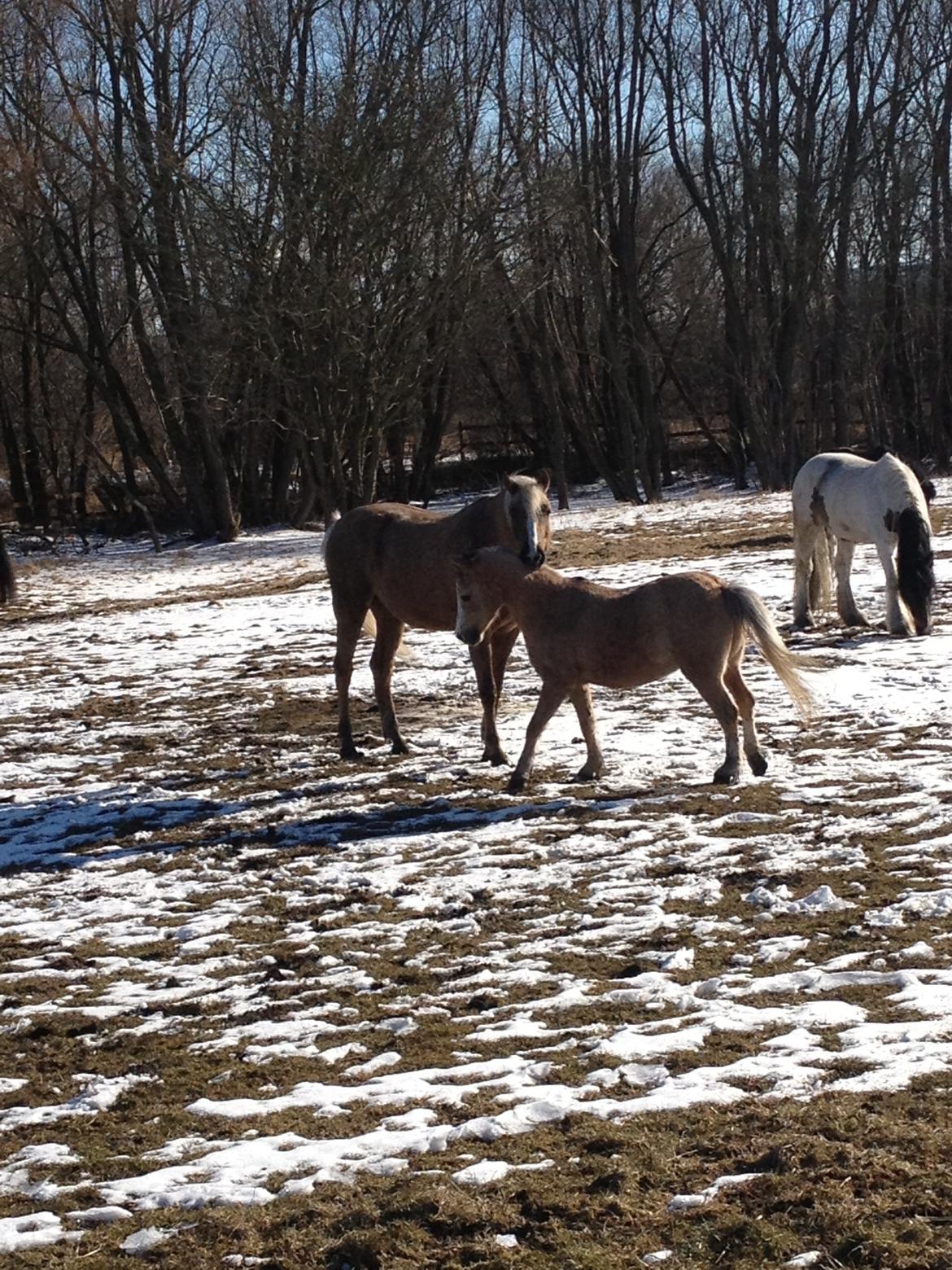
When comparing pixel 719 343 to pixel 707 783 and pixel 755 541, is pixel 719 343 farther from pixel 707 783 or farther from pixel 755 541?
pixel 707 783

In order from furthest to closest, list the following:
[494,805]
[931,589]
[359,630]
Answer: [931,589] → [359,630] → [494,805]

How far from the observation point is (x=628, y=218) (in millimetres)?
32812

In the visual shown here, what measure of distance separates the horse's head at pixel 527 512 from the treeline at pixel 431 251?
1600 cm

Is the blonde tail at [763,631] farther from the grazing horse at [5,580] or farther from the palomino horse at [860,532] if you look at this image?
the grazing horse at [5,580]

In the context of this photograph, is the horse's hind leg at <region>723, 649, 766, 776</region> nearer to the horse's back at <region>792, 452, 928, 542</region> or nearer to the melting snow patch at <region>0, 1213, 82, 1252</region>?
the horse's back at <region>792, 452, 928, 542</region>

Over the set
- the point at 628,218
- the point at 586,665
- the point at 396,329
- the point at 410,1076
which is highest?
the point at 628,218

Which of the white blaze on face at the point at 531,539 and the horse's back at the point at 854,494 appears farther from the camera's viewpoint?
the horse's back at the point at 854,494

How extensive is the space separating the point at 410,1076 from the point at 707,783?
12.1ft

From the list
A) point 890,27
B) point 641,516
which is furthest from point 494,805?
point 890,27

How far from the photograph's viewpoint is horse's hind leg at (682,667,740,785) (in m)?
7.69

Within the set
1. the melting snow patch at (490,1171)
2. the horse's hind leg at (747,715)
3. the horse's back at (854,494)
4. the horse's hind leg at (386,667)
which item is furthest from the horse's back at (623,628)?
the horse's back at (854,494)

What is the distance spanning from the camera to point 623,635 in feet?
25.8

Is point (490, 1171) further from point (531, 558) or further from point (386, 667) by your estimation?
point (386, 667)

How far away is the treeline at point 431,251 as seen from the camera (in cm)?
2475
